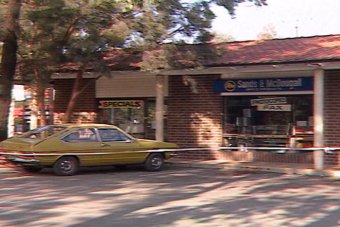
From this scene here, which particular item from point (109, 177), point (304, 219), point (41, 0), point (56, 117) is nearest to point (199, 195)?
point (304, 219)

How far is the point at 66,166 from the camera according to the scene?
584 inches

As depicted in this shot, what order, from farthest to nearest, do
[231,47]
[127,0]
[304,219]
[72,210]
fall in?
[231,47] → [127,0] → [72,210] → [304,219]

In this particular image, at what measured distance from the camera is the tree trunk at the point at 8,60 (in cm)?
1636

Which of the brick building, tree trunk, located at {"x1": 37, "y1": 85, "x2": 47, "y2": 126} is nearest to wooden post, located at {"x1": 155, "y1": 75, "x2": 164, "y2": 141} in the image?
the brick building

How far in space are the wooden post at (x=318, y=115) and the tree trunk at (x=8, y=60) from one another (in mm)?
8965

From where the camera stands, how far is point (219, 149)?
19344 mm

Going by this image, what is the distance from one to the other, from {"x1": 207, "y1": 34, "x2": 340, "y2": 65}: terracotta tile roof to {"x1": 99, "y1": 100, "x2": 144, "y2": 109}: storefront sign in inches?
156

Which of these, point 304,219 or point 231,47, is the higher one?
point 231,47

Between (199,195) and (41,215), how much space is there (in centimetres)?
360

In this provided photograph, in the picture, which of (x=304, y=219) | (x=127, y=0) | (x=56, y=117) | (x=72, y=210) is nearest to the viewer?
(x=304, y=219)

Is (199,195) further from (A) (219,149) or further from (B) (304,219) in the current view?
(A) (219,149)

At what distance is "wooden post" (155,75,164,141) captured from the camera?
62.0ft

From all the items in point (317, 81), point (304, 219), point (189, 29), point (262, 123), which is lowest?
point (304, 219)

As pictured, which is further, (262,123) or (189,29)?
(262,123)
